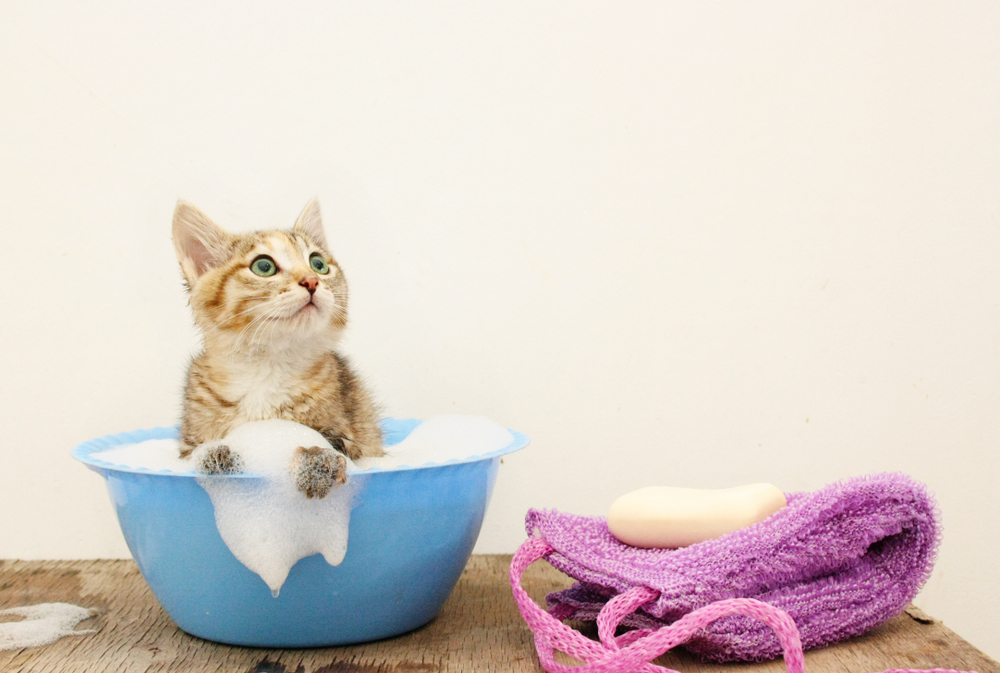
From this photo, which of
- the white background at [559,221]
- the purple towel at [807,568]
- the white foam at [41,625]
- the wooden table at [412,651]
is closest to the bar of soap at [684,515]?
the purple towel at [807,568]

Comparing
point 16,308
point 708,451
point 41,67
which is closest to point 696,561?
point 708,451

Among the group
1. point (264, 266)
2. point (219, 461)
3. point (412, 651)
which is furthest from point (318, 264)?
point (412, 651)

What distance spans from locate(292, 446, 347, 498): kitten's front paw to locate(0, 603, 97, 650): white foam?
448 millimetres

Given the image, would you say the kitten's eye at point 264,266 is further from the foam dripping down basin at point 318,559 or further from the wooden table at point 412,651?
the wooden table at point 412,651

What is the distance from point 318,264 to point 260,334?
138 millimetres

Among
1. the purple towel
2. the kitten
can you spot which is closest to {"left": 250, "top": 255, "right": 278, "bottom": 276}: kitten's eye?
the kitten

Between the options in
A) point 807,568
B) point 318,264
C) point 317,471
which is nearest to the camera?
point 317,471

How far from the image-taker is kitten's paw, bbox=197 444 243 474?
Answer: 2.58 feet

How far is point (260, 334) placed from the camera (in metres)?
0.92

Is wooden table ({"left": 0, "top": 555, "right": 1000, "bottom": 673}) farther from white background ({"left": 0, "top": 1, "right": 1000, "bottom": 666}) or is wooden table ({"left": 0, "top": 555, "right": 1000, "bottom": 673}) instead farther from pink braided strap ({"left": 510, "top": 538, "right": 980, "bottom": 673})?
white background ({"left": 0, "top": 1, "right": 1000, "bottom": 666})

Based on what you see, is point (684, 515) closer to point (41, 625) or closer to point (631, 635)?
point (631, 635)

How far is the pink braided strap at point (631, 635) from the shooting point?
0.71 meters

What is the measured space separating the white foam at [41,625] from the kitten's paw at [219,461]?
37 cm

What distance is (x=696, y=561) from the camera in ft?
2.85
